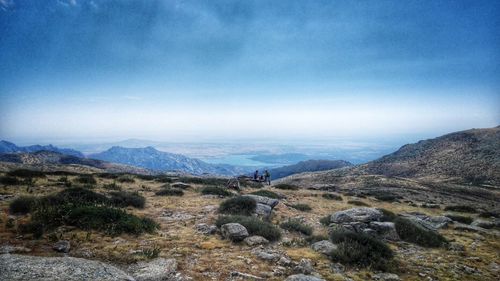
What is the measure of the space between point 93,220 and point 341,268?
30.1ft

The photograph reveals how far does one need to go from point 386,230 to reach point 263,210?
6.36 meters

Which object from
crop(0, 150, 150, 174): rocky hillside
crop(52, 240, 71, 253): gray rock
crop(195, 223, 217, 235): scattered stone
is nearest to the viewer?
crop(52, 240, 71, 253): gray rock

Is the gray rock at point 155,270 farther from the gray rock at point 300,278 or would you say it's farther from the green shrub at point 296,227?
the green shrub at point 296,227

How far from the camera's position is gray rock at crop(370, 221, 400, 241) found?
500 inches

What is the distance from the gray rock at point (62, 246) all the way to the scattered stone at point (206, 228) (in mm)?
4816

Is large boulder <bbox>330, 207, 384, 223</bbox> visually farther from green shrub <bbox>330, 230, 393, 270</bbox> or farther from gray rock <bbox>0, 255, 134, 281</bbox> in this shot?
gray rock <bbox>0, 255, 134, 281</bbox>

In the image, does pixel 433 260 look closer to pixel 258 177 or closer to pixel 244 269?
pixel 244 269

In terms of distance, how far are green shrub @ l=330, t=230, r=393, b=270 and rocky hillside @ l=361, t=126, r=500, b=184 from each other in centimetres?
7330

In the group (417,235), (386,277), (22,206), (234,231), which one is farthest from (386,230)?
(22,206)

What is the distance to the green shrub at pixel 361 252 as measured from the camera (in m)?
9.24

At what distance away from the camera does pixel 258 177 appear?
128 ft

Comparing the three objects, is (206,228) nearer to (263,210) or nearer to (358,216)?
(263,210)

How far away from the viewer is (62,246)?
8250mm

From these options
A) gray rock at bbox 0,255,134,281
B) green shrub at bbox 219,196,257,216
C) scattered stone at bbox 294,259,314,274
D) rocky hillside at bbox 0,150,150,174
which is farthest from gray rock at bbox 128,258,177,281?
rocky hillside at bbox 0,150,150,174
